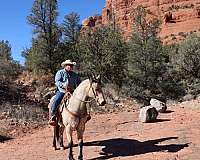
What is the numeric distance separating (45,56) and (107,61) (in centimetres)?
620

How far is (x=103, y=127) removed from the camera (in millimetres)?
17531

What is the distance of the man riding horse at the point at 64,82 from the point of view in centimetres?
1266

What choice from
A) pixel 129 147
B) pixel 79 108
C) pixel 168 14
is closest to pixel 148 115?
pixel 129 147

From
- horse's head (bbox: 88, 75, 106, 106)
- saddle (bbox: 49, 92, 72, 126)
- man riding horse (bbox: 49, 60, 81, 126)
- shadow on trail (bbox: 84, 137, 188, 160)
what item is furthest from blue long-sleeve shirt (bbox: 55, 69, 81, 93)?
shadow on trail (bbox: 84, 137, 188, 160)

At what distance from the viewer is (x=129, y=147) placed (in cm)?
1325

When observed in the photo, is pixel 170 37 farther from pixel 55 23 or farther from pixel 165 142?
pixel 165 142

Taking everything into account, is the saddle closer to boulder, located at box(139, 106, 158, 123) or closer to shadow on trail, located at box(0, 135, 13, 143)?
shadow on trail, located at box(0, 135, 13, 143)

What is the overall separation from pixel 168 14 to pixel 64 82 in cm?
11920

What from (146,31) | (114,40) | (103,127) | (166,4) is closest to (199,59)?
(146,31)

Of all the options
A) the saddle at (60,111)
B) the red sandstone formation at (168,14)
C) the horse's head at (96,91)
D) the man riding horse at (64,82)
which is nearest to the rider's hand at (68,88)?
the man riding horse at (64,82)

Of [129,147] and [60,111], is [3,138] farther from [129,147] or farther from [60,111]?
[129,147]

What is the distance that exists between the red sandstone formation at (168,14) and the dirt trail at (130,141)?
3668 inches

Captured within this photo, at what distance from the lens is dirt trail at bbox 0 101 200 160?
484 inches

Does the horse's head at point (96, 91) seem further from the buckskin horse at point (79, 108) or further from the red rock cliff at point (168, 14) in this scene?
the red rock cliff at point (168, 14)
